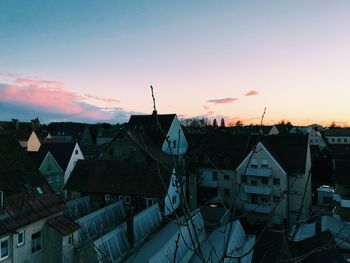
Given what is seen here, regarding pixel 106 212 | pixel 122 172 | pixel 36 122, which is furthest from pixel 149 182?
pixel 36 122

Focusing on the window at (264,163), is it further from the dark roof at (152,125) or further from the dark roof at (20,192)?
the dark roof at (20,192)

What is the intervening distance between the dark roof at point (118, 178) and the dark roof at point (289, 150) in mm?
11528

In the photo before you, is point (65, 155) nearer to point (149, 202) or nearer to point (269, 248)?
point (149, 202)

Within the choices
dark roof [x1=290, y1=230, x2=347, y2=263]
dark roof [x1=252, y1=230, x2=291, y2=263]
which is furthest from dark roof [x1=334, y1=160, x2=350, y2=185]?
dark roof [x1=252, y1=230, x2=291, y2=263]

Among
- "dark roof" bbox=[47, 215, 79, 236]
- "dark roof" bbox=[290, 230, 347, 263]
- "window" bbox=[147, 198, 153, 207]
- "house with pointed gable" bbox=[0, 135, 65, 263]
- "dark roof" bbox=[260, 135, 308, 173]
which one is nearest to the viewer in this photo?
"dark roof" bbox=[290, 230, 347, 263]

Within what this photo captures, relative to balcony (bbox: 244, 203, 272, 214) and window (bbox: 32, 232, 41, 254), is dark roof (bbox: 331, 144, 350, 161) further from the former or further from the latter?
window (bbox: 32, 232, 41, 254)

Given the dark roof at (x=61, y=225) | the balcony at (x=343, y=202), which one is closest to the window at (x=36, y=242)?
the dark roof at (x=61, y=225)

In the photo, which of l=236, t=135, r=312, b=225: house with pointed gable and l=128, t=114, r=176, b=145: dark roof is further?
l=128, t=114, r=176, b=145: dark roof

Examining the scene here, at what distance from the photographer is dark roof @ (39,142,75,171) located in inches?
1451

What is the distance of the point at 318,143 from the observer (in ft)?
226

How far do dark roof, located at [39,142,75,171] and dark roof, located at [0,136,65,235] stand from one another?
693 inches

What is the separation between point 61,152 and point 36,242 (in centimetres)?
2301

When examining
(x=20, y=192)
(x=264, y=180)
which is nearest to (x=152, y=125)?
(x=264, y=180)

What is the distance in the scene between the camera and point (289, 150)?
30438mm
